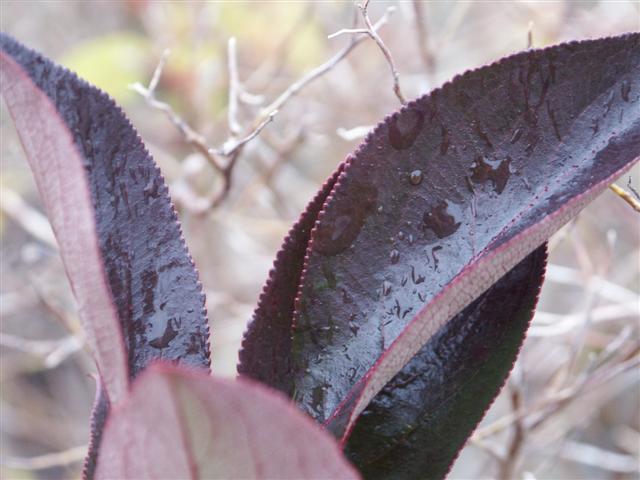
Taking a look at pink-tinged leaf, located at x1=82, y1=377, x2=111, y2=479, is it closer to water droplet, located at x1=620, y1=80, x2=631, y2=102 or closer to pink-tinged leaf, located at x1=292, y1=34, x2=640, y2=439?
pink-tinged leaf, located at x1=292, y1=34, x2=640, y2=439

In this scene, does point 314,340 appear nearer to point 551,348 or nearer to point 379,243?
point 379,243

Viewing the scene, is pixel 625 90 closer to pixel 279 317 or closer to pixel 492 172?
pixel 492 172

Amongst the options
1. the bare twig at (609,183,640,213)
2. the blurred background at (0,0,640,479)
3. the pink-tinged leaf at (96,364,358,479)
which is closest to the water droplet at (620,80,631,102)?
the bare twig at (609,183,640,213)

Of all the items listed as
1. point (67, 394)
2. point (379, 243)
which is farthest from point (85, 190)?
point (67, 394)

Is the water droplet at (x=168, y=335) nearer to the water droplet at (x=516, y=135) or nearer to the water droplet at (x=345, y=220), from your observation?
the water droplet at (x=345, y=220)

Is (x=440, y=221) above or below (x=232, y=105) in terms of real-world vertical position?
below

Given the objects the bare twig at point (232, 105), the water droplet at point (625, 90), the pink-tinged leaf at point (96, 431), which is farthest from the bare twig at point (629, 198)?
the pink-tinged leaf at point (96, 431)

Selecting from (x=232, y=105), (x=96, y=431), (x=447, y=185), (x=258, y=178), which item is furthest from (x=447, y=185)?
(x=258, y=178)
